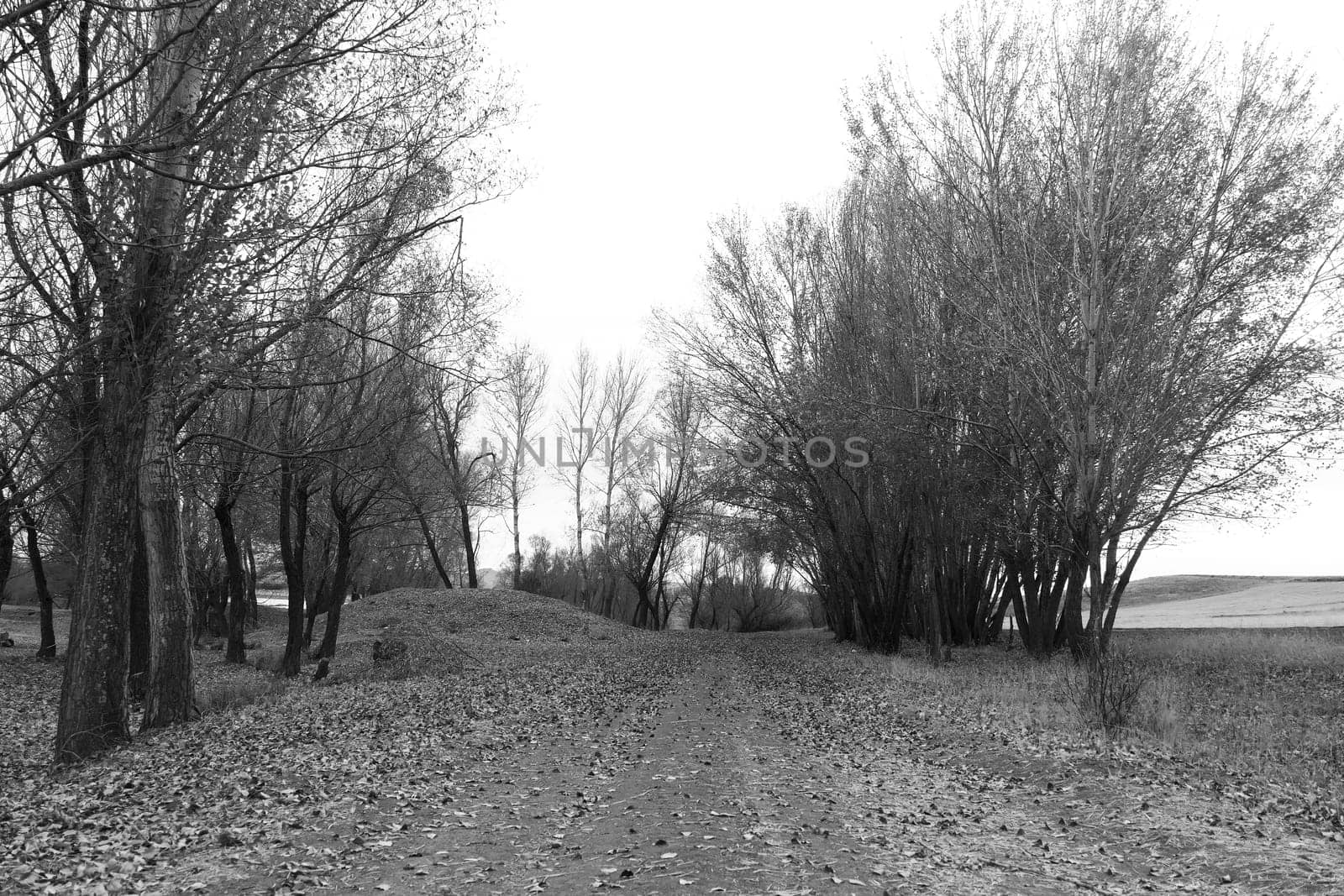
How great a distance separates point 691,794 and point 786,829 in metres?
1.17

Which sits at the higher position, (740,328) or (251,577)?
(740,328)

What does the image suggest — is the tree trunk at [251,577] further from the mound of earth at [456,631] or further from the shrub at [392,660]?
the shrub at [392,660]

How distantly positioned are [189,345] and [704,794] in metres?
6.51

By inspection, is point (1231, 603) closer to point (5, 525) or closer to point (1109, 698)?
point (1109, 698)

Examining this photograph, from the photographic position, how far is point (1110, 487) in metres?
13.3

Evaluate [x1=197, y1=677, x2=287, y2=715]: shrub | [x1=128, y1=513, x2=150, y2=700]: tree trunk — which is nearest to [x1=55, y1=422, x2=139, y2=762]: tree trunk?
[x1=197, y1=677, x2=287, y2=715]: shrub

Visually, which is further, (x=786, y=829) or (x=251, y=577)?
(x=251, y=577)

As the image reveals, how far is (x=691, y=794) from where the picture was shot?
23.5 ft

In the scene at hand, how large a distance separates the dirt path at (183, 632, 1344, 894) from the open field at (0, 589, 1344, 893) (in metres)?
0.03

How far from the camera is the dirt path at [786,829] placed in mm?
5230

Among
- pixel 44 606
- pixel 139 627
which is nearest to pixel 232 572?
pixel 139 627

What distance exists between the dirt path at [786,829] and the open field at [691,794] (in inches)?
1.1

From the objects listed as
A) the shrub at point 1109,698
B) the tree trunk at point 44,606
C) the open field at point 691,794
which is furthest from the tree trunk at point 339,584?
the shrub at point 1109,698

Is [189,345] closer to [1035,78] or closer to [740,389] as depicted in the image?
[1035,78]
